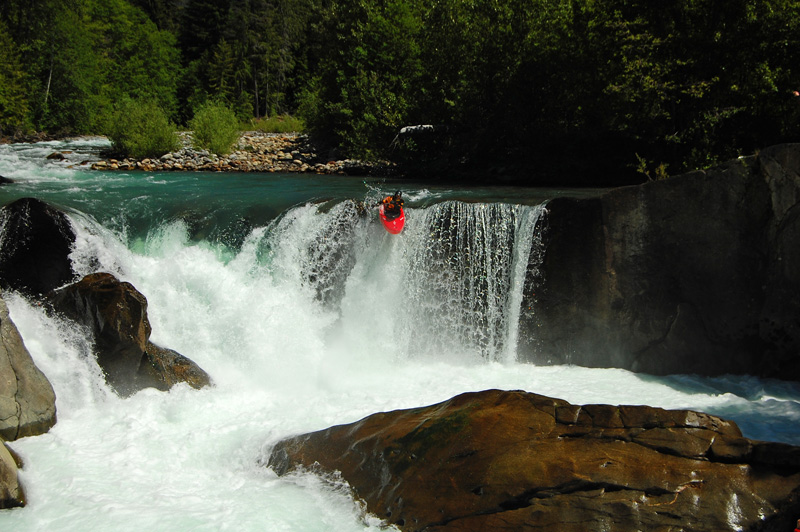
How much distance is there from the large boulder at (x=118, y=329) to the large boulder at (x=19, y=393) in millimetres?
725

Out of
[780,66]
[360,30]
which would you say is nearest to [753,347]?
[780,66]

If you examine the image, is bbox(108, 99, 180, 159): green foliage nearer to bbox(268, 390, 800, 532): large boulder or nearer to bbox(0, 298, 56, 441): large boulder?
bbox(0, 298, 56, 441): large boulder

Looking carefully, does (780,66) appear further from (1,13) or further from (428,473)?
(1,13)

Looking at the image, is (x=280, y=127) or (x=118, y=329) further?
(x=280, y=127)

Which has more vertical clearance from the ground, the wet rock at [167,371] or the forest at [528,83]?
the forest at [528,83]

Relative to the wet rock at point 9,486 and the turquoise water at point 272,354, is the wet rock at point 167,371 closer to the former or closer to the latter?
the turquoise water at point 272,354

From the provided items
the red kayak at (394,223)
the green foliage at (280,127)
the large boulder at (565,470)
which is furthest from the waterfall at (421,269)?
the green foliage at (280,127)

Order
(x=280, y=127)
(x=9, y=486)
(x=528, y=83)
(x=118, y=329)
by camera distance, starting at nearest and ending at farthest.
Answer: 1. (x=9, y=486)
2. (x=118, y=329)
3. (x=528, y=83)
4. (x=280, y=127)

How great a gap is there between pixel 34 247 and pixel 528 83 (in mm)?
11842

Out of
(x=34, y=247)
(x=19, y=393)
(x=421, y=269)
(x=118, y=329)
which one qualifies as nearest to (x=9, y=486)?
(x=19, y=393)

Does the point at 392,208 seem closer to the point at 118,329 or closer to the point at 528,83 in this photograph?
the point at 118,329

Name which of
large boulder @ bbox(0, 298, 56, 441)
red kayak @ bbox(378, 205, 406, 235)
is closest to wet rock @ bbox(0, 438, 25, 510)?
large boulder @ bbox(0, 298, 56, 441)

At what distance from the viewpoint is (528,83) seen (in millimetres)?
15391

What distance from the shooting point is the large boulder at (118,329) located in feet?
21.7
